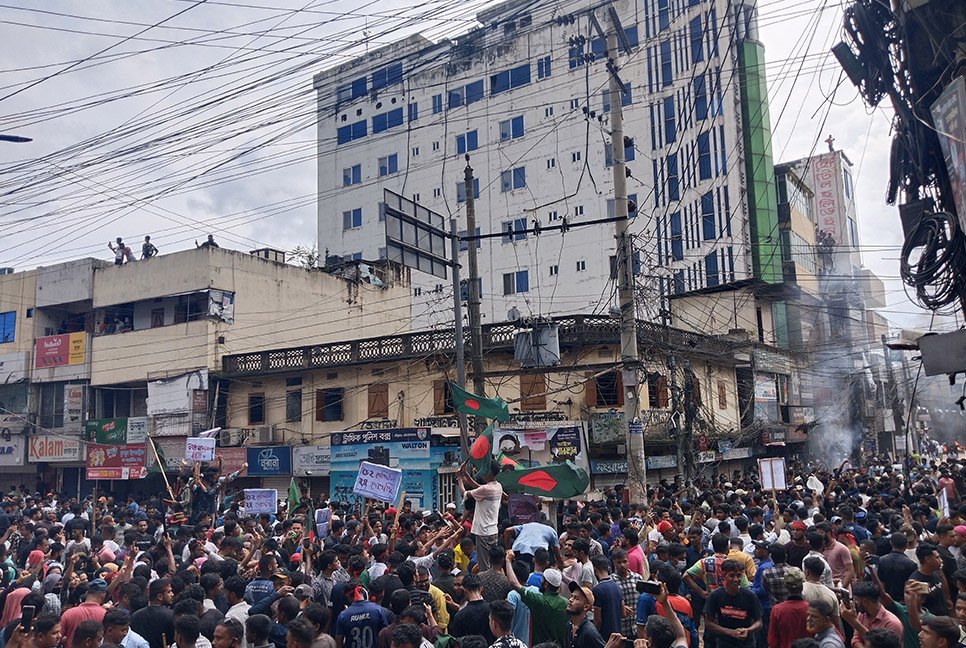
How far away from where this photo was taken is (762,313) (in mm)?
40156

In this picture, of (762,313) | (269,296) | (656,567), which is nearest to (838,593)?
(656,567)

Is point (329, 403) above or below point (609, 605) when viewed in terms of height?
above

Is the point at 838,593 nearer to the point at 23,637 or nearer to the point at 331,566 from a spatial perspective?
the point at 331,566

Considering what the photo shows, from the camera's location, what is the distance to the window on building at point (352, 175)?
59219 mm

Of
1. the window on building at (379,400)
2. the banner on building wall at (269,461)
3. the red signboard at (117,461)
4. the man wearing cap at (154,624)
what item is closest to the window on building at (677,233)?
the window on building at (379,400)

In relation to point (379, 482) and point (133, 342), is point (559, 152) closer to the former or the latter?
point (133, 342)

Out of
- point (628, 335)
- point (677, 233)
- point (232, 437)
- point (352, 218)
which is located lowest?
point (232, 437)

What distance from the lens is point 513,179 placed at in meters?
52.4

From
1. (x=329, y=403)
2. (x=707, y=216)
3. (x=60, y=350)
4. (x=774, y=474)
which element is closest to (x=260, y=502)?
(x=774, y=474)

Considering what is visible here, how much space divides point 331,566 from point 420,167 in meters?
50.1

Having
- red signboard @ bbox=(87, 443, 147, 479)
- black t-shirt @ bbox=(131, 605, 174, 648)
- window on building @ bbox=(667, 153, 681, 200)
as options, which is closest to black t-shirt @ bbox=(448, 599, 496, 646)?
black t-shirt @ bbox=(131, 605, 174, 648)

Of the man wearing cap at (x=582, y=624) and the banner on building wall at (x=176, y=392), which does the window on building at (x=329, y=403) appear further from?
the man wearing cap at (x=582, y=624)

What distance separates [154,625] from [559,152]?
154 feet

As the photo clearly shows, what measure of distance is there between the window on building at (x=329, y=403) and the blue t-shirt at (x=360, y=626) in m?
24.4
